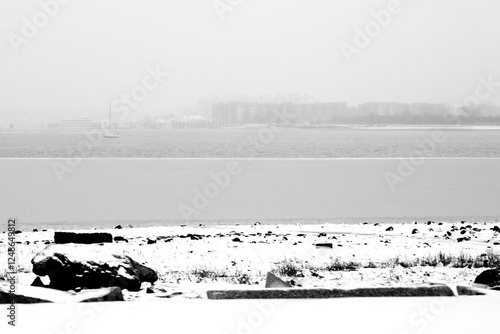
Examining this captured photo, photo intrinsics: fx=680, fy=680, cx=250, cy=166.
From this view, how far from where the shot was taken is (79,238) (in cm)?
769

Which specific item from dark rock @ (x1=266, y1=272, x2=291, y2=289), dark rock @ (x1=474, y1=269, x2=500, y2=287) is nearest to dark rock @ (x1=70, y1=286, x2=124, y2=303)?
dark rock @ (x1=266, y1=272, x2=291, y2=289)

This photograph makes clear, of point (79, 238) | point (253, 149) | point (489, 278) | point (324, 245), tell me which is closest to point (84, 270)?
point (489, 278)

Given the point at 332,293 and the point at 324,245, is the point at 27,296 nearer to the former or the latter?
the point at 332,293

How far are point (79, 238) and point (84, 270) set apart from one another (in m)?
3.08

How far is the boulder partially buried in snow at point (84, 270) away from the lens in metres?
4.67

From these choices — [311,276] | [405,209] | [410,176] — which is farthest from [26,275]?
[410,176]

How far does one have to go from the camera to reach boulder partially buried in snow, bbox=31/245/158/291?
467cm

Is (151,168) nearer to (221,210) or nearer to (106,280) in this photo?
(221,210)

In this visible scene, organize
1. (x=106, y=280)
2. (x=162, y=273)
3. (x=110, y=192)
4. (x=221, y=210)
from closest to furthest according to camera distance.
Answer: (x=106, y=280), (x=162, y=273), (x=221, y=210), (x=110, y=192)

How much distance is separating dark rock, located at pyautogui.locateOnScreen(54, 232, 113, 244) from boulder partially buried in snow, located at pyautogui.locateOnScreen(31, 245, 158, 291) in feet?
8.07

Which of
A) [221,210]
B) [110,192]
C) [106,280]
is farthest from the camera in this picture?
[110,192]

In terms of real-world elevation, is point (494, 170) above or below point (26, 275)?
below

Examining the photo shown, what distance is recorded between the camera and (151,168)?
26703 mm

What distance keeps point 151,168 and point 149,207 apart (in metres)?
11.2
